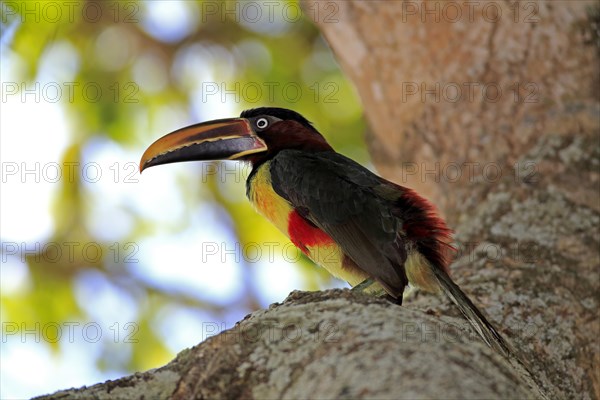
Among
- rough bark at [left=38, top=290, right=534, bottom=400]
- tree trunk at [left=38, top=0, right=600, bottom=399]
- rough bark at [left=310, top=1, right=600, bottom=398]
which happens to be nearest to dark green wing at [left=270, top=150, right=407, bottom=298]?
tree trunk at [left=38, top=0, right=600, bottom=399]

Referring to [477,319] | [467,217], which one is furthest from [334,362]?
[467,217]

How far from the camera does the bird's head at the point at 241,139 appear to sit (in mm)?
4004

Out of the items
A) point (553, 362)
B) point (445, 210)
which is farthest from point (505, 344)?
point (445, 210)

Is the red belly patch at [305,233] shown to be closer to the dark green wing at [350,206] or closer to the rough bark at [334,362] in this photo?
the dark green wing at [350,206]

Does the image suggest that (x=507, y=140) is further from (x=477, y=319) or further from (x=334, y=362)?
(x=334, y=362)

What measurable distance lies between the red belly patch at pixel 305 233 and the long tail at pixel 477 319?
0.66 metres

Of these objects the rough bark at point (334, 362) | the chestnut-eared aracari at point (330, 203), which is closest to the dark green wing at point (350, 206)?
the chestnut-eared aracari at point (330, 203)

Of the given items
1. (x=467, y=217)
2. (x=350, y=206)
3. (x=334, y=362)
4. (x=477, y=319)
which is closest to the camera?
(x=334, y=362)

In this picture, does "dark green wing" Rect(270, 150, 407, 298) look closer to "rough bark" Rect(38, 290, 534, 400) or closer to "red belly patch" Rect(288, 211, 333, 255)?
"red belly patch" Rect(288, 211, 333, 255)

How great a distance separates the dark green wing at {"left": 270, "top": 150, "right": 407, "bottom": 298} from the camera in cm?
338

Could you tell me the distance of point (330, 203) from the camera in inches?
141

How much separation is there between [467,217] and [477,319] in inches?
45.6

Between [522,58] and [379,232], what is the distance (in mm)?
1494

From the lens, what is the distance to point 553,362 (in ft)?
9.71
